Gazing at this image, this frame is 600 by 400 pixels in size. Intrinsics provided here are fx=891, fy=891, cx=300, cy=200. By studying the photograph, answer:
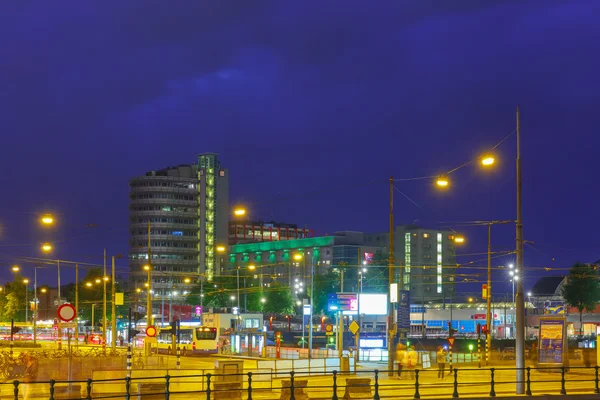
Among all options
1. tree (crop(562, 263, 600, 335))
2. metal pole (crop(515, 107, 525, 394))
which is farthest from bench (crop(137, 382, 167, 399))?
tree (crop(562, 263, 600, 335))

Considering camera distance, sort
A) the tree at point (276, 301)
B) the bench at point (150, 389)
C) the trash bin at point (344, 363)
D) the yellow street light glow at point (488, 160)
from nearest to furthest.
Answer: the bench at point (150, 389), the yellow street light glow at point (488, 160), the trash bin at point (344, 363), the tree at point (276, 301)

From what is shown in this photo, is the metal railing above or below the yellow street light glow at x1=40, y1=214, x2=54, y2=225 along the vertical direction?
below

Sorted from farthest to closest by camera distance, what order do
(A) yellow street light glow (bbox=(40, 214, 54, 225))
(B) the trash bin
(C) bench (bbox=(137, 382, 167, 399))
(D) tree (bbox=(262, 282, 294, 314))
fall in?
(D) tree (bbox=(262, 282, 294, 314)), (B) the trash bin, (A) yellow street light glow (bbox=(40, 214, 54, 225)), (C) bench (bbox=(137, 382, 167, 399))

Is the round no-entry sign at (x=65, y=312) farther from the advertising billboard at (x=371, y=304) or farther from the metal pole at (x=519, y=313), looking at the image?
the advertising billboard at (x=371, y=304)

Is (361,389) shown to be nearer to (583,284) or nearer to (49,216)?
(49,216)

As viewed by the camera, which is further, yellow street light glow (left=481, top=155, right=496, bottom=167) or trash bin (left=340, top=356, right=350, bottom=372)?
trash bin (left=340, top=356, right=350, bottom=372)

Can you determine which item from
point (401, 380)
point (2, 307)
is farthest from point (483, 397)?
point (2, 307)

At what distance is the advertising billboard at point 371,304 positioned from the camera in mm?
60875

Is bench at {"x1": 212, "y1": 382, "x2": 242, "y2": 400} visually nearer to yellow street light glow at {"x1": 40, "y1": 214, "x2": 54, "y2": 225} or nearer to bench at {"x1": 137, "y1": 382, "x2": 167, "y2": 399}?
bench at {"x1": 137, "y1": 382, "x2": 167, "y2": 399}

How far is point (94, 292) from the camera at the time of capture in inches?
6009

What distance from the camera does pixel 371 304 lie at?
201 feet

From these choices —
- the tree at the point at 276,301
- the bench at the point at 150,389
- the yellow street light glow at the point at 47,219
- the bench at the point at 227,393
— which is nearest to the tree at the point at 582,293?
the tree at the point at 276,301

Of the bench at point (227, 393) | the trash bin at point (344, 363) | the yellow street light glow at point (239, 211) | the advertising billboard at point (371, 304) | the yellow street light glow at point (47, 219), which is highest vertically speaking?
the yellow street light glow at point (239, 211)

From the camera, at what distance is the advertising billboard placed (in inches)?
2397
